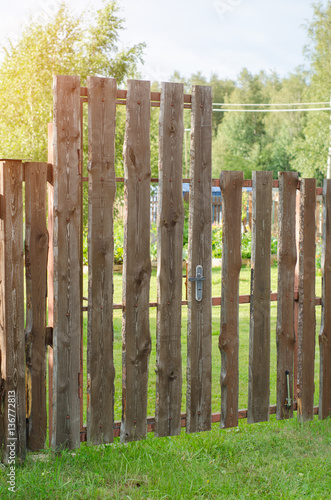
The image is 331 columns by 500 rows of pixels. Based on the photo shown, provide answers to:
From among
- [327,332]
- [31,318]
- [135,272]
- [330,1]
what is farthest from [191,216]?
[330,1]

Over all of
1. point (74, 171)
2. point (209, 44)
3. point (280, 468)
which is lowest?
point (280, 468)

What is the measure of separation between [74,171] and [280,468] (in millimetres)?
2232

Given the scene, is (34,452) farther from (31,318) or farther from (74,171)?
(74,171)

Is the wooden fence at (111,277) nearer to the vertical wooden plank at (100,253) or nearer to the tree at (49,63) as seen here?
the vertical wooden plank at (100,253)

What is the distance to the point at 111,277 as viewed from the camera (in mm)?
3412

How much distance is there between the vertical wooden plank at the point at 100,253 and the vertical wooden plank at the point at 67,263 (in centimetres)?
8

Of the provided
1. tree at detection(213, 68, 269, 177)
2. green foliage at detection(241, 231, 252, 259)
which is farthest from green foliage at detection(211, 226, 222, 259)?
tree at detection(213, 68, 269, 177)

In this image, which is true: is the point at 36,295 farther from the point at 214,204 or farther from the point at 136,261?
the point at 214,204

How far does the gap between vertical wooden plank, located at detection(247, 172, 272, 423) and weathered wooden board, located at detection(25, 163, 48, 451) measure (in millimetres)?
1428

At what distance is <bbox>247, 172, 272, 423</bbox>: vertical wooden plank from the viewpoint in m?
3.83

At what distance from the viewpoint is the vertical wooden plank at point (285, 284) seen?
3.94 metres

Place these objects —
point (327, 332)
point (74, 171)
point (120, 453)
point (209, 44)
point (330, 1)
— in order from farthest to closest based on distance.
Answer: point (209, 44)
point (330, 1)
point (327, 332)
point (120, 453)
point (74, 171)

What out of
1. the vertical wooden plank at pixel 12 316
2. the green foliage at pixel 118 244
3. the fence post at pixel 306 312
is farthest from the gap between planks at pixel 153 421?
the green foliage at pixel 118 244

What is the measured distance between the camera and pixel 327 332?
4254mm
